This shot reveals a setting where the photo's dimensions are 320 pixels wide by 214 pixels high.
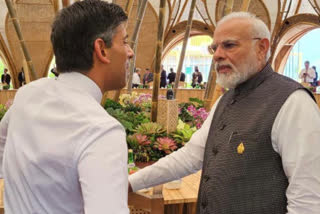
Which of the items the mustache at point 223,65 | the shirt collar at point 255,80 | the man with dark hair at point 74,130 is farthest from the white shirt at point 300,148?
the man with dark hair at point 74,130

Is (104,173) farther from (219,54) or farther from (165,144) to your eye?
(165,144)

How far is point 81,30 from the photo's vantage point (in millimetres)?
857

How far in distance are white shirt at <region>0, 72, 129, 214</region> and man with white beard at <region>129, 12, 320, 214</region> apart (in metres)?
0.63

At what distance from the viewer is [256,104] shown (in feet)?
4.72

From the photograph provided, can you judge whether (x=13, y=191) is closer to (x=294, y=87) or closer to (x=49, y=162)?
(x=49, y=162)

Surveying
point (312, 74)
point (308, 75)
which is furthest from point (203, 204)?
point (312, 74)

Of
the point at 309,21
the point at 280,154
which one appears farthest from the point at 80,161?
the point at 309,21

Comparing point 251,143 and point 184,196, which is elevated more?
point 251,143

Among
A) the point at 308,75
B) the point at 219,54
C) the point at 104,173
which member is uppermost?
the point at 219,54

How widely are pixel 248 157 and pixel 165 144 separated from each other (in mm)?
1505

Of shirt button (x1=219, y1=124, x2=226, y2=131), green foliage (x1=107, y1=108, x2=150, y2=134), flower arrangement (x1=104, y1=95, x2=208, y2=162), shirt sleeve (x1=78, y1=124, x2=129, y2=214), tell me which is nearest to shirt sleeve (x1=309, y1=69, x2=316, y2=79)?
flower arrangement (x1=104, y1=95, x2=208, y2=162)

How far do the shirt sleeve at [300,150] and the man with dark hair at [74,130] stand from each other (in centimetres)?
63

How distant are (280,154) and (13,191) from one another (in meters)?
0.88

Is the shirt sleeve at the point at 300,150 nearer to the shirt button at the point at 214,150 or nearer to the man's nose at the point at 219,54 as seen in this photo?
the shirt button at the point at 214,150
